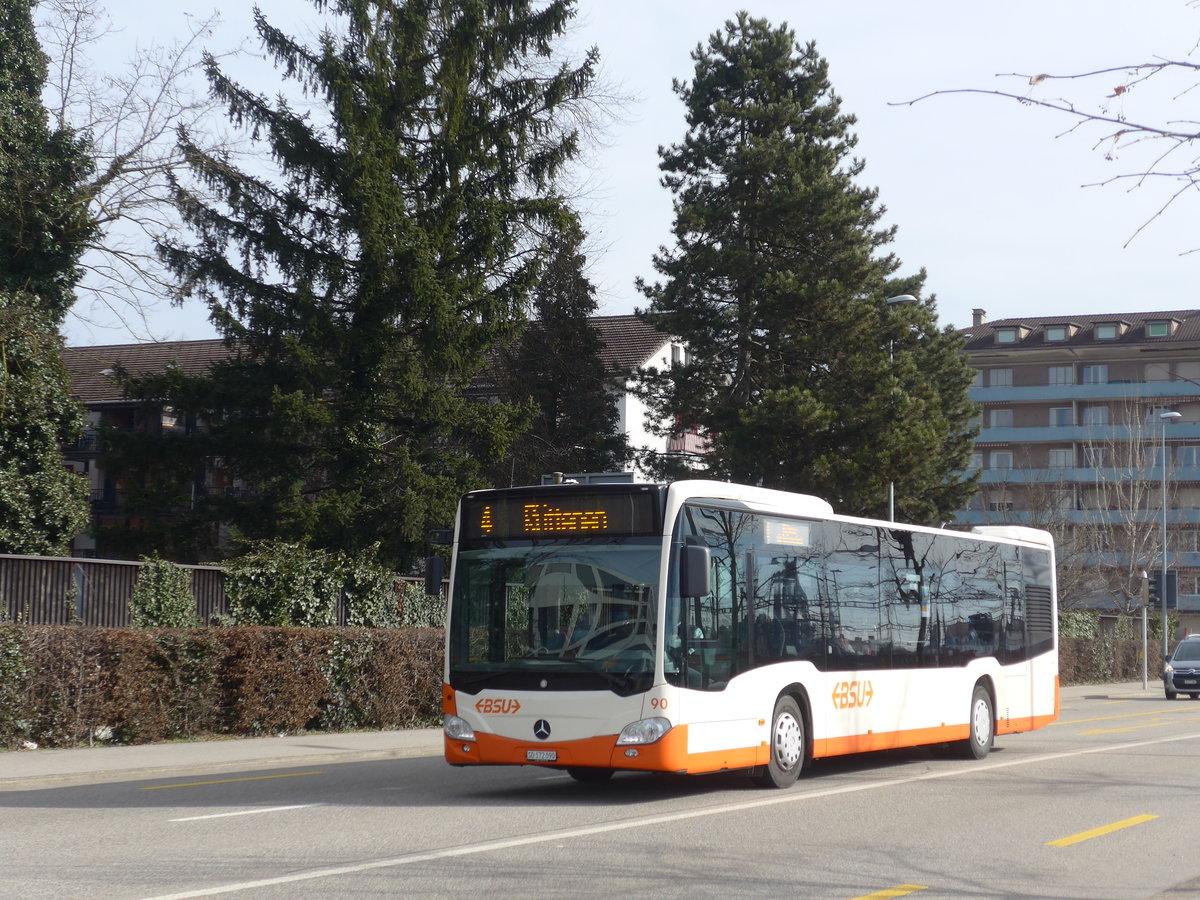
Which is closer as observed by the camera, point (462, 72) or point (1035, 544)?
point (1035, 544)

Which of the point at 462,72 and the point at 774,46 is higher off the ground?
the point at 774,46

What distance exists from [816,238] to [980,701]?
25152 mm

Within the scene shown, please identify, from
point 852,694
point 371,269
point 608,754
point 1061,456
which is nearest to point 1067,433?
point 1061,456

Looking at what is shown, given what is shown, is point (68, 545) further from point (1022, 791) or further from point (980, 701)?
point (1022, 791)

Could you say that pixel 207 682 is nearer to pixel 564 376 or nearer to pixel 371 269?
pixel 371 269

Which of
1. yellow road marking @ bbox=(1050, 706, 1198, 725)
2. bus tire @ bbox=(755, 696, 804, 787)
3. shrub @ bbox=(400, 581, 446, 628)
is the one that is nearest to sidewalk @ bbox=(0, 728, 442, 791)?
shrub @ bbox=(400, 581, 446, 628)

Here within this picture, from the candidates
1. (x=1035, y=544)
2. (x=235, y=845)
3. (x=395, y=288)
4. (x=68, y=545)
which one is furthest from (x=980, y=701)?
(x=68, y=545)

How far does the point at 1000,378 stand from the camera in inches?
3974

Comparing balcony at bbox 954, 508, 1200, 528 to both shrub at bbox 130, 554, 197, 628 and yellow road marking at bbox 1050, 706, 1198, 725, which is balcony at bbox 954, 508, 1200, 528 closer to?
yellow road marking at bbox 1050, 706, 1198, 725

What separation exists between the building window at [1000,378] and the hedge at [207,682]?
82120 mm

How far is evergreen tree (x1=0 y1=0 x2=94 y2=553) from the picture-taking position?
95.0 ft

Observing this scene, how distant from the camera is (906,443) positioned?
1524 inches

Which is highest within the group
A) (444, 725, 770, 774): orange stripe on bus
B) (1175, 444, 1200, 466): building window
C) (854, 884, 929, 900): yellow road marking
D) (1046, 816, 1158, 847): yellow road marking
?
(1175, 444, 1200, 466): building window

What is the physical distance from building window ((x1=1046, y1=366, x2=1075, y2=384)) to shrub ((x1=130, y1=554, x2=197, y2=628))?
284ft
